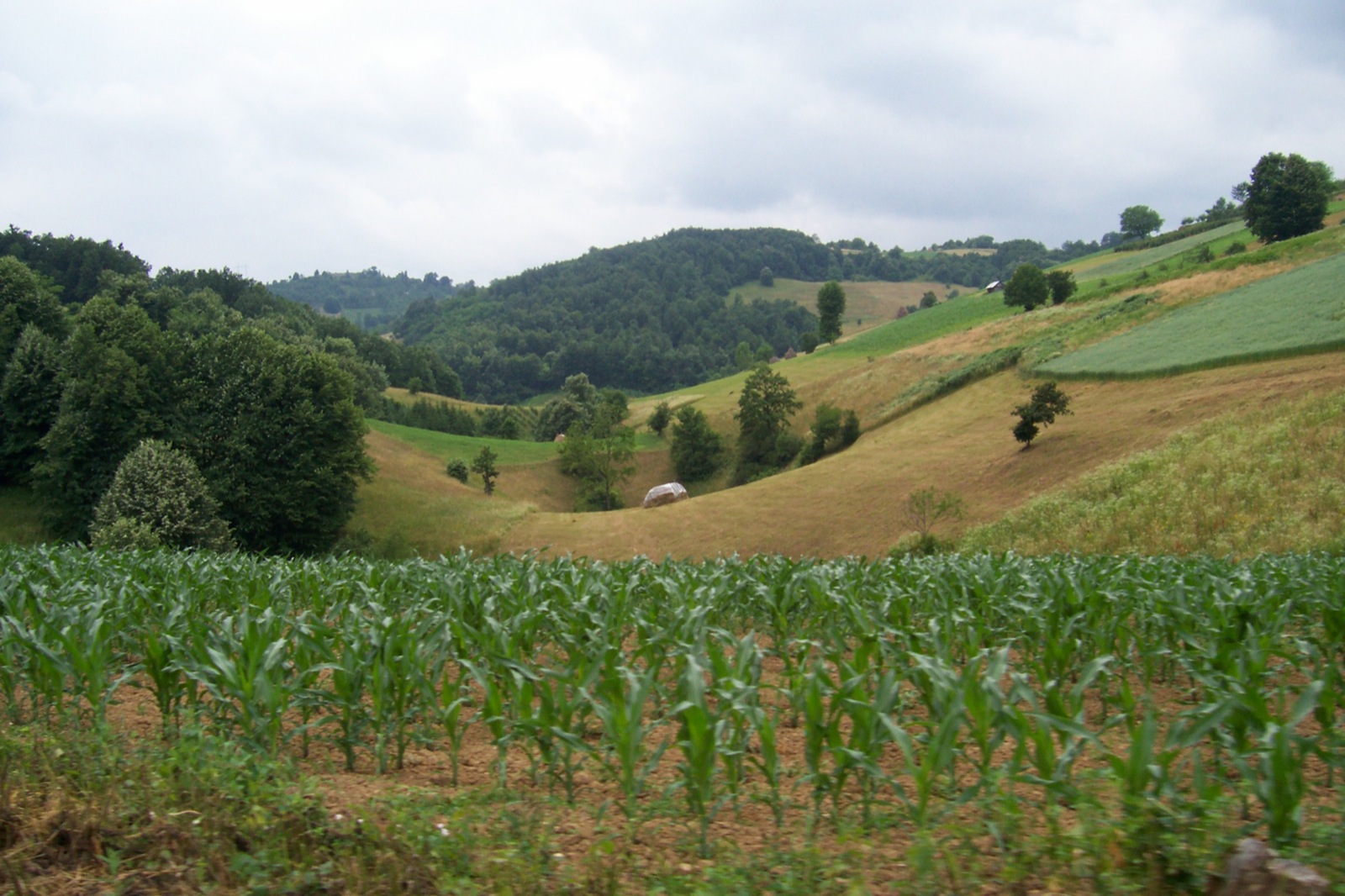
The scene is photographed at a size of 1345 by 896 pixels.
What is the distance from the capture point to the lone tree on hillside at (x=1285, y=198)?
61.2 meters

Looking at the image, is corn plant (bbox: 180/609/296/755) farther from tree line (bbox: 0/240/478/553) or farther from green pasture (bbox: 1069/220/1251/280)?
green pasture (bbox: 1069/220/1251/280)

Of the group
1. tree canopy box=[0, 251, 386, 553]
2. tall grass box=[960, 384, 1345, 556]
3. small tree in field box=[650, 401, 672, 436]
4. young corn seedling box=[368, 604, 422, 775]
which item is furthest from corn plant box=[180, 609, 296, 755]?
small tree in field box=[650, 401, 672, 436]

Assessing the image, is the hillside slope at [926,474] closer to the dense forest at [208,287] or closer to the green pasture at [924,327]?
the green pasture at [924,327]

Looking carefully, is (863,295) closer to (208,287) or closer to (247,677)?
(208,287)

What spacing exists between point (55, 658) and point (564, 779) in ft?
12.0

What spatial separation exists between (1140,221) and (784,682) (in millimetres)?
143887

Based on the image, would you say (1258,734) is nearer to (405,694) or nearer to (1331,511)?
(405,694)

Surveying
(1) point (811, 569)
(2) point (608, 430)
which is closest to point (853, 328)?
(2) point (608, 430)

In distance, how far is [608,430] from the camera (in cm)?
6406

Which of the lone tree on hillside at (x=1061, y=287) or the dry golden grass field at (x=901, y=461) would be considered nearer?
the dry golden grass field at (x=901, y=461)

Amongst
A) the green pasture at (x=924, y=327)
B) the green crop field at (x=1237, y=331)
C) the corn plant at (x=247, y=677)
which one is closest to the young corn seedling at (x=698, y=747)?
the corn plant at (x=247, y=677)

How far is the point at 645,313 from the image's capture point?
154 m

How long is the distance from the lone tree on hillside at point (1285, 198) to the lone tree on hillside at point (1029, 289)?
50.2 feet

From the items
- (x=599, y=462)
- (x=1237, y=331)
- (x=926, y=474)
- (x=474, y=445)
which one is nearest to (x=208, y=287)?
(x=474, y=445)
